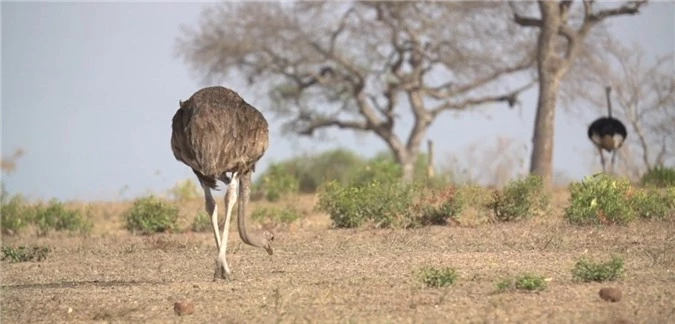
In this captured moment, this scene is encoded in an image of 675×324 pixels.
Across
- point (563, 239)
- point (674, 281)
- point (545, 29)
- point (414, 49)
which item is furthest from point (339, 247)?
point (414, 49)

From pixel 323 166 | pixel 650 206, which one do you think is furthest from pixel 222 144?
pixel 323 166

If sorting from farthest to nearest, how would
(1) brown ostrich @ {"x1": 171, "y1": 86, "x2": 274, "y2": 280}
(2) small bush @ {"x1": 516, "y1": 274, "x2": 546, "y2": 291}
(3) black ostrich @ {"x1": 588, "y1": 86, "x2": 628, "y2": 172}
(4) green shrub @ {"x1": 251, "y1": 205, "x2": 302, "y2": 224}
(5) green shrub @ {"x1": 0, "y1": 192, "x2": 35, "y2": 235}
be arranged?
1. (3) black ostrich @ {"x1": 588, "y1": 86, "x2": 628, "y2": 172}
2. (5) green shrub @ {"x1": 0, "y1": 192, "x2": 35, "y2": 235}
3. (4) green shrub @ {"x1": 251, "y1": 205, "x2": 302, "y2": 224}
4. (1) brown ostrich @ {"x1": 171, "y1": 86, "x2": 274, "y2": 280}
5. (2) small bush @ {"x1": 516, "y1": 274, "x2": 546, "y2": 291}

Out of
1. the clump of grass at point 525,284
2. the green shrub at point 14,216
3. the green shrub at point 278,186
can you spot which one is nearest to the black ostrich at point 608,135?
the green shrub at point 278,186

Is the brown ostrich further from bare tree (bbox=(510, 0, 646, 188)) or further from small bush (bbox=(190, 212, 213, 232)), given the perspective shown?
bare tree (bbox=(510, 0, 646, 188))

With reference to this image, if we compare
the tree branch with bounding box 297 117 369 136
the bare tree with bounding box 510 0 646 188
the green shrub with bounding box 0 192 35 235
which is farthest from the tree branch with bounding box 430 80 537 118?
the green shrub with bounding box 0 192 35 235

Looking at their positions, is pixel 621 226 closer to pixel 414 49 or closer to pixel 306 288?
pixel 306 288

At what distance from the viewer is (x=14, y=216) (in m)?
17.6

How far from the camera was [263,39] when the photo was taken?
39781 mm

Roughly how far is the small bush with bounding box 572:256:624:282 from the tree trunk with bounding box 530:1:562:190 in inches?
656

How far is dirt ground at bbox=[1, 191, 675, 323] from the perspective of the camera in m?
8.02

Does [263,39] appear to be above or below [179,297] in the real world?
above

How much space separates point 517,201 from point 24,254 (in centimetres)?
578

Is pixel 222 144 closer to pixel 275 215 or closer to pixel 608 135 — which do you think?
pixel 275 215

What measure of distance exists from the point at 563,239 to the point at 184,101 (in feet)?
14.1
